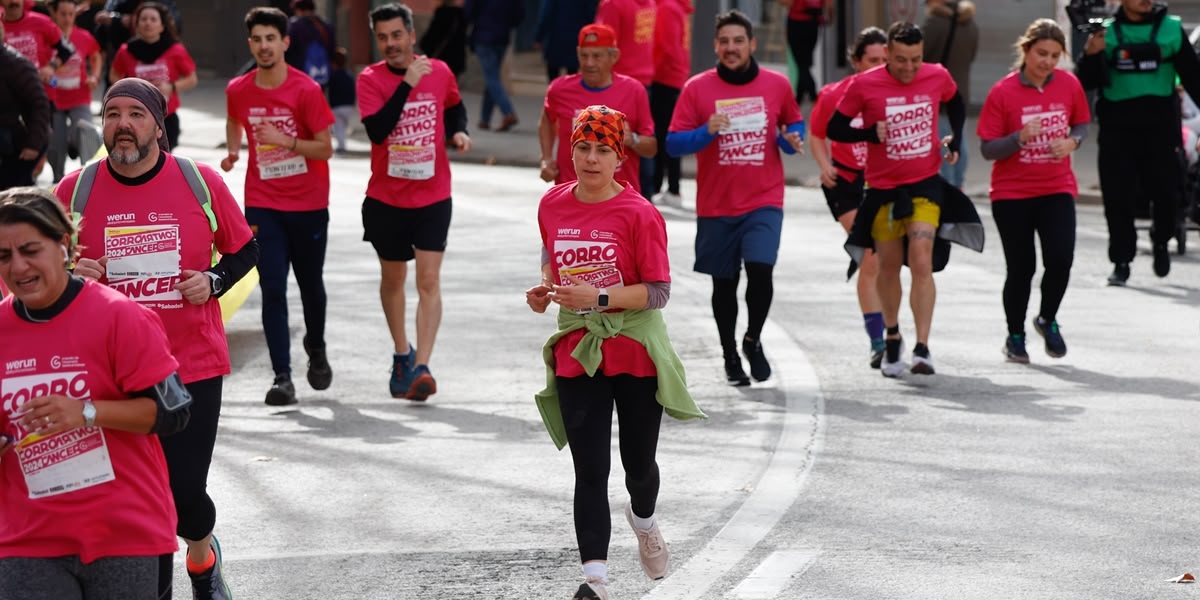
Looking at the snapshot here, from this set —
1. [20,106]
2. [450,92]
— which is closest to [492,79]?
[20,106]

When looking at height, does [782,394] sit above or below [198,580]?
below

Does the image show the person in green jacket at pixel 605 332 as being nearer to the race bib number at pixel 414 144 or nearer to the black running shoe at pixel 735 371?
the race bib number at pixel 414 144

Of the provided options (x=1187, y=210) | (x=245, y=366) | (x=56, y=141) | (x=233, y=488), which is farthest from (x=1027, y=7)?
(x=233, y=488)

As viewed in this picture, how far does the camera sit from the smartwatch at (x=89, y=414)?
4.61 meters

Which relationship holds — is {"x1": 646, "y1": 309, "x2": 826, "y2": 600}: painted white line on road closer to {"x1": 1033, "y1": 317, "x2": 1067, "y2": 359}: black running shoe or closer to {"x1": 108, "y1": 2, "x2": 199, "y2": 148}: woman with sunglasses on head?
{"x1": 1033, "y1": 317, "x2": 1067, "y2": 359}: black running shoe

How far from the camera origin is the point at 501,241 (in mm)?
16078

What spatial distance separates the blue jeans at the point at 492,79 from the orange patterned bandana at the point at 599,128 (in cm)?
1776

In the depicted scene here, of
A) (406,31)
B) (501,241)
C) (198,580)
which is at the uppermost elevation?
(406,31)

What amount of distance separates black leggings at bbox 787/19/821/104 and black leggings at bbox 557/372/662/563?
18573mm

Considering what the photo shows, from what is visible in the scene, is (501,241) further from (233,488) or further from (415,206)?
(233,488)

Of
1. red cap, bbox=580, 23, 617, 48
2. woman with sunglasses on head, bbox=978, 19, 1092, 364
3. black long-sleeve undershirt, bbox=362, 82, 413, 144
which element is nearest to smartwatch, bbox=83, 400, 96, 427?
black long-sleeve undershirt, bbox=362, 82, 413, 144

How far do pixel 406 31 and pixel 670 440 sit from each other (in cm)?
266

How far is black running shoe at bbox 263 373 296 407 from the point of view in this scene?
10.3 meters

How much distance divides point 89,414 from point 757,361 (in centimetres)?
630
